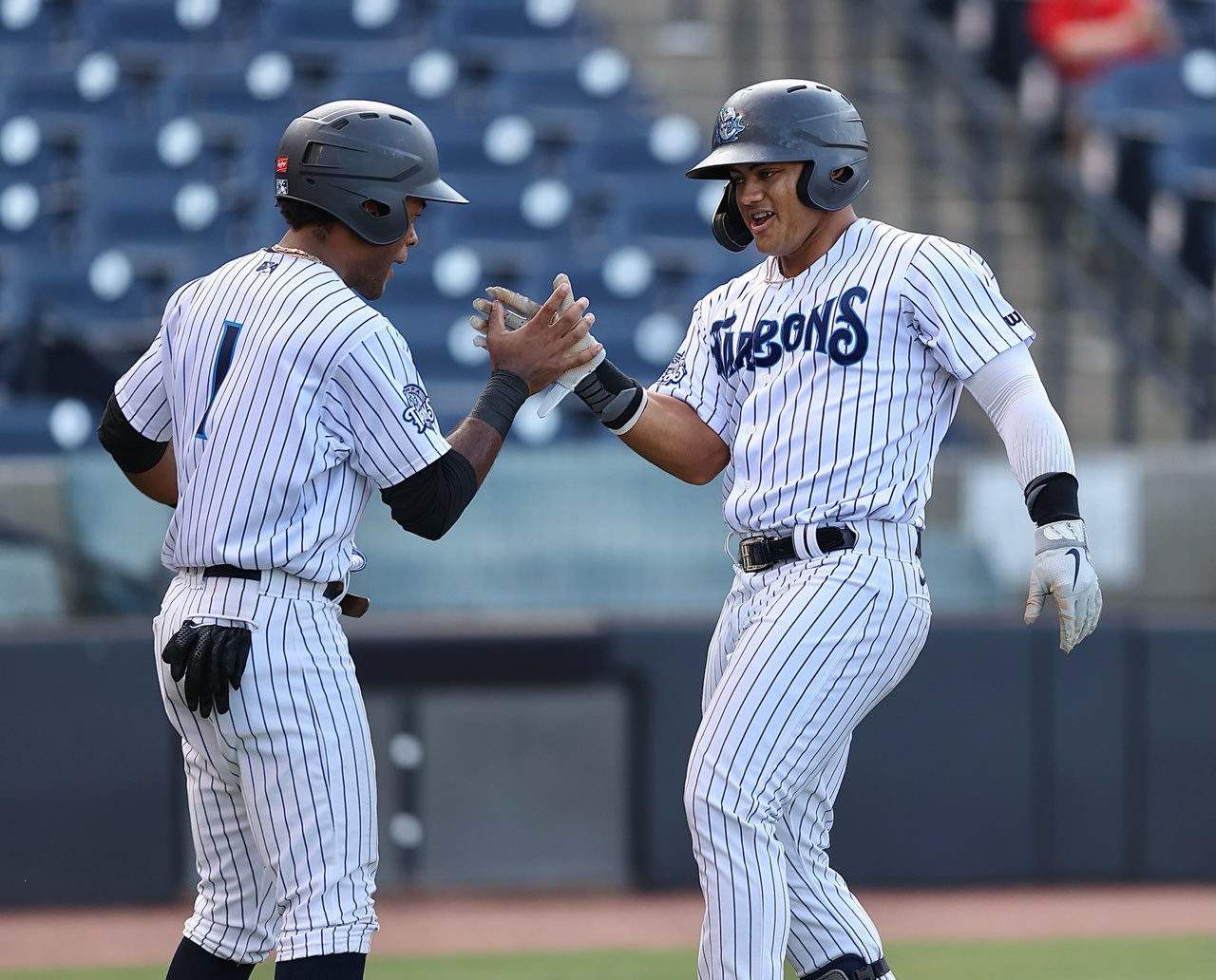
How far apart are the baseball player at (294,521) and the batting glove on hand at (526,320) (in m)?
0.28

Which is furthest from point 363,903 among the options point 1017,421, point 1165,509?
point 1165,509

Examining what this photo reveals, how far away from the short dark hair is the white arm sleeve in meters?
1.20

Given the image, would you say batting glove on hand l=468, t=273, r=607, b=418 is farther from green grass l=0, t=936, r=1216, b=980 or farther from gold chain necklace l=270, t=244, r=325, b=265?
green grass l=0, t=936, r=1216, b=980

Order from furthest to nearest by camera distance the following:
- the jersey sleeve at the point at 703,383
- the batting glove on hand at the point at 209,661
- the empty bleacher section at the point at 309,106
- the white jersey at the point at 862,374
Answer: the empty bleacher section at the point at 309,106
the jersey sleeve at the point at 703,383
the white jersey at the point at 862,374
the batting glove on hand at the point at 209,661

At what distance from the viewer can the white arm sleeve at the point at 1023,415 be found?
3344 millimetres

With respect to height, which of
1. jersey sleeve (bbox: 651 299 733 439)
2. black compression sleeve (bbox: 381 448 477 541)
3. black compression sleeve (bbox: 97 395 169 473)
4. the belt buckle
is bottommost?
the belt buckle

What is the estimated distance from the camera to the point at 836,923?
3463 millimetres

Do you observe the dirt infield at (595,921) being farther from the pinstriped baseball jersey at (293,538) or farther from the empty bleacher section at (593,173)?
the pinstriped baseball jersey at (293,538)

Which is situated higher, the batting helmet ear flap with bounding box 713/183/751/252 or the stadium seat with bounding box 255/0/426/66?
the stadium seat with bounding box 255/0/426/66

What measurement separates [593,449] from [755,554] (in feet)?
11.3

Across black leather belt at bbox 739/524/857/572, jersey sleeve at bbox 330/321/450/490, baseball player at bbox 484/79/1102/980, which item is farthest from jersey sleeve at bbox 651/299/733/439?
jersey sleeve at bbox 330/321/450/490

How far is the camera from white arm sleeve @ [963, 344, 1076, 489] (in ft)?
11.0

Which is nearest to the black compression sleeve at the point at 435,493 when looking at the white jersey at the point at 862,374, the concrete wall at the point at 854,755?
the white jersey at the point at 862,374

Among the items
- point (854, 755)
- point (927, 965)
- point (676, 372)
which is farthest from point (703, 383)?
point (854, 755)
